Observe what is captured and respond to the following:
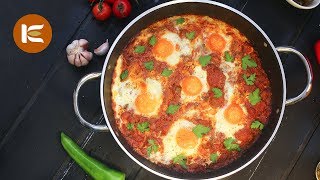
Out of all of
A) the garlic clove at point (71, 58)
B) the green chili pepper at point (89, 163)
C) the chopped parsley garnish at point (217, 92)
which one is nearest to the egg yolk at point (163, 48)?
the chopped parsley garnish at point (217, 92)

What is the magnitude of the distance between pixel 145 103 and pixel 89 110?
56 centimetres

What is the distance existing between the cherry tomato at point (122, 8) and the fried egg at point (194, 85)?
0.76m

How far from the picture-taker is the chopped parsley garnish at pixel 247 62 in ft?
15.3

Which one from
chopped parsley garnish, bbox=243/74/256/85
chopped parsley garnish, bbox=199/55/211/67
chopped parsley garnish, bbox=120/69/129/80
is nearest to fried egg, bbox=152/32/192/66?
chopped parsley garnish, bbox=199/55/211/67

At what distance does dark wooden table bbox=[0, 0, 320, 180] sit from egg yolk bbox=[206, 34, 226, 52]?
0.41 meters

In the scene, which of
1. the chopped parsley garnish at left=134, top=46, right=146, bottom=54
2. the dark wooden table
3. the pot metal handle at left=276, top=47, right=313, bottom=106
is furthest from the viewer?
the dark wooden table

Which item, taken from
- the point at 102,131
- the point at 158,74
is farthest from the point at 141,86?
the point at 102,131

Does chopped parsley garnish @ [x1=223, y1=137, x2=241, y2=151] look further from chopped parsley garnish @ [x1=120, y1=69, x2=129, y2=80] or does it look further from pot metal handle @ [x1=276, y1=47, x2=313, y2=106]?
chopped parsley garnish @ [x1=120, y1=69, x2=129, y2=80]

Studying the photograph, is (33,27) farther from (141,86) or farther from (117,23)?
(141,86)

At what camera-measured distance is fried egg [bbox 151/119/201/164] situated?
4586 mm

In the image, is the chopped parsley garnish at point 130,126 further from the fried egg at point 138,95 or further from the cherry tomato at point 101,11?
the cherry tomato at point 101,11

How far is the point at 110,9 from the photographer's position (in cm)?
484

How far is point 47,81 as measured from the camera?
489cm

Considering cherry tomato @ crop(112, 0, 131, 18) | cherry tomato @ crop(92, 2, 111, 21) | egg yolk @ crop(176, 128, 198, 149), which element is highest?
cherry tomato @ crop(112, 0, 131, 18)
